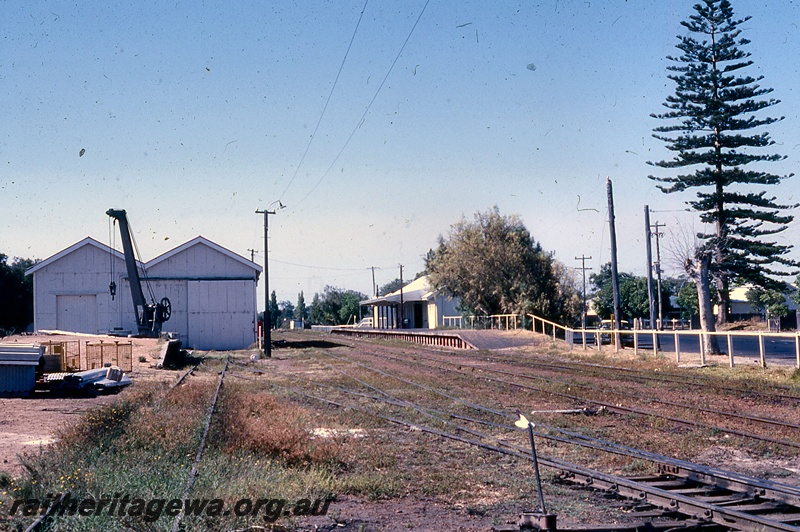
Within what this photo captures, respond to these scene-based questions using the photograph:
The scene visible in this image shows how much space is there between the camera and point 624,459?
378 inches

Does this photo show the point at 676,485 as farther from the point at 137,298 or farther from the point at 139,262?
the point at 139,262

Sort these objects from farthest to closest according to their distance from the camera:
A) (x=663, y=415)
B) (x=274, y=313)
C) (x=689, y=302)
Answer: (x=274, y=313) < (x=689, y=302) < (x=663, y=415)

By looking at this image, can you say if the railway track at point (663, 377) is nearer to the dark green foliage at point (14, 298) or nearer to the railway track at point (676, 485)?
the railway track at point (676, 485)

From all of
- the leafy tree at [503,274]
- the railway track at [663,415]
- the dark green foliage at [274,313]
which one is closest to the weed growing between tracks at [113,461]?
the railway track at [663,415]

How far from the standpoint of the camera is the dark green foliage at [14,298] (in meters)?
64.8

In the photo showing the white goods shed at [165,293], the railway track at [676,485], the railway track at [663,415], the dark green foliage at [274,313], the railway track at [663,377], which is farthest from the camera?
the dark green foliage at [274,313]

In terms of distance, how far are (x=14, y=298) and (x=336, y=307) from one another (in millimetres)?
58333

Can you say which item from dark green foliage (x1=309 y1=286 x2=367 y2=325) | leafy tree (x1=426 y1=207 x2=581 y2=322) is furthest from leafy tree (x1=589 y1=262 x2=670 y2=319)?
dark green foliage (x1=309 y1=286 x2=367 y2=325)

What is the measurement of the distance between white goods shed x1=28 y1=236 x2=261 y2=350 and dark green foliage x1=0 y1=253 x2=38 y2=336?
66.6 ft

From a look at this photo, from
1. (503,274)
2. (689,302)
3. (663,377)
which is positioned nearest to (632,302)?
(689,302)

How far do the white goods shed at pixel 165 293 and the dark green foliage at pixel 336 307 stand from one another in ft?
210

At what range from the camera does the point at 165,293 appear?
46.9 meters

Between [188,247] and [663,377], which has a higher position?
[188,247]
